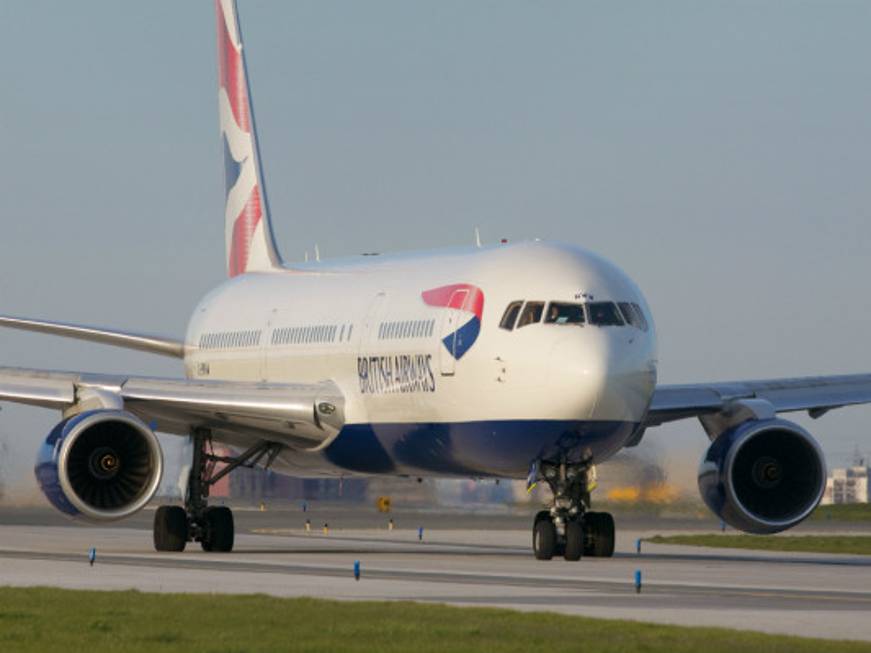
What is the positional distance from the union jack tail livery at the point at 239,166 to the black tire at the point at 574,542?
14428mm

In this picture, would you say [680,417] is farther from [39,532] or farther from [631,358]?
[39,532]

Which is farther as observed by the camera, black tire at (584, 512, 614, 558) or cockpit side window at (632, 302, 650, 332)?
black tire at (584, 512, 614, 558)

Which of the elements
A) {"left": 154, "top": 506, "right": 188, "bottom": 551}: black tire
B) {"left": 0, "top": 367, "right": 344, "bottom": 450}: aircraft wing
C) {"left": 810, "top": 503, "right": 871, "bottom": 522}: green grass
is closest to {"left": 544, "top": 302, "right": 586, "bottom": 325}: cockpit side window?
{"left": 0, "top": 367, "right": 344, "bottom": 450}: aircraft wing

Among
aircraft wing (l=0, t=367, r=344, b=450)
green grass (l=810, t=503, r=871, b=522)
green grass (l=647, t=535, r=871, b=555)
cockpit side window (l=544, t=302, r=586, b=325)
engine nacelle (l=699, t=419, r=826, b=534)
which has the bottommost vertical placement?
green grass (l=647, t=535, r=871, b=555)

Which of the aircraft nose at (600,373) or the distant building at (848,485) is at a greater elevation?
the distant building at (848,485)

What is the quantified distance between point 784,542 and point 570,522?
1287 centimetres

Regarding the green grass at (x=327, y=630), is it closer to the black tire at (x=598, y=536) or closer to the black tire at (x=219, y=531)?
the black tire at (x=598, y=536)

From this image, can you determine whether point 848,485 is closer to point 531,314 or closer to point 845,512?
point 845,512

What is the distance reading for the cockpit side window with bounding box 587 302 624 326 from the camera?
30.8 m

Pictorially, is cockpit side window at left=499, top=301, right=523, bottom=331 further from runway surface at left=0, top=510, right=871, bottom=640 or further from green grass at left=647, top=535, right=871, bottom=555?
green grass at left=647, top=535, right=871, bottom=555

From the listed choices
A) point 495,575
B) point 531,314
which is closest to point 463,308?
point 531,314

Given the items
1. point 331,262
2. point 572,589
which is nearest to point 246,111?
point 331,262

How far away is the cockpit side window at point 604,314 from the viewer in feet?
101

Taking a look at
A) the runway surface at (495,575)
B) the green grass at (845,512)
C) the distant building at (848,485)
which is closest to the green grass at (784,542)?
the runway surface at (495,575)
